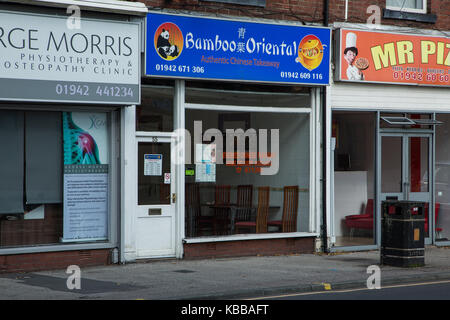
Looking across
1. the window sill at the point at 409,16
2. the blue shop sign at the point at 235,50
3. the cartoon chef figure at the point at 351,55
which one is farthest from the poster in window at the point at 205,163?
the window sill at the point at 409,16

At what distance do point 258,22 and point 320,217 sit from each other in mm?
4141

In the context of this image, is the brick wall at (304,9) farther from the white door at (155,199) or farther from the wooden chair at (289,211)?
the wooden chair at (289,211)

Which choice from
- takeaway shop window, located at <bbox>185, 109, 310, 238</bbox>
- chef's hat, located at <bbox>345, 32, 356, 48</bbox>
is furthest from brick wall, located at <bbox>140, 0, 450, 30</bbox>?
takeaway shop window, located at <bbox>185, 109, 310, 238</bbox>

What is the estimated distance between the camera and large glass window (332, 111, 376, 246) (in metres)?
16.4

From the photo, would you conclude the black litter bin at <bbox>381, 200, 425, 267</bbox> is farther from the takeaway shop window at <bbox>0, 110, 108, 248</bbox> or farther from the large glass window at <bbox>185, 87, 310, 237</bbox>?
the takeaway shop window at <bbox>0, 110, 108, 248</bbox>

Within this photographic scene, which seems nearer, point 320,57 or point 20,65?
point 20,65

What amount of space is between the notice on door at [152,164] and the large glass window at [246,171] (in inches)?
23.9

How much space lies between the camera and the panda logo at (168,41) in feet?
45.6

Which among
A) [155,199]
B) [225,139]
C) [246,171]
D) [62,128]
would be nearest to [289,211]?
[246,171]
